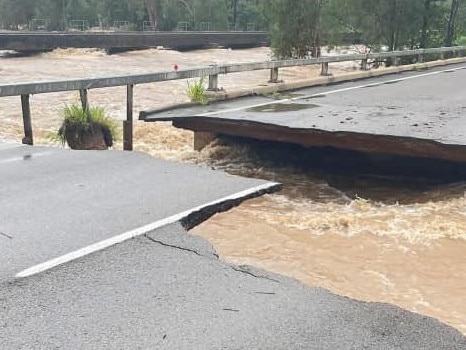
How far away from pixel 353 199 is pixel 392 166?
4.80ft

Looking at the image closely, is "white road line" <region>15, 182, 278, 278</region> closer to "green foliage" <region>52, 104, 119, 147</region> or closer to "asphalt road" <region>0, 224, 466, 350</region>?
"asphalt road" <region>0, 224, 466, 350</region>

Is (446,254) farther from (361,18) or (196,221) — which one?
(361,18)

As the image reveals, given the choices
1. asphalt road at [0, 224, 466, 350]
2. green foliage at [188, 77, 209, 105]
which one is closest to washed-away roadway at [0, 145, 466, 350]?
asphalt road at [0, 224, 466, 350]

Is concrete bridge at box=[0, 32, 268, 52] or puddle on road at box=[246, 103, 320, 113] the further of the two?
concrete bridge at box=[0, 32, 268, 52]

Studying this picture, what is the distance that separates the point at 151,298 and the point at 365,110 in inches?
314

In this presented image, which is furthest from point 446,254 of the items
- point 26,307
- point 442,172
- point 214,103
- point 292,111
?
point 214,103

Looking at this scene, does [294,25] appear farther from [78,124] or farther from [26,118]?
[26,118]

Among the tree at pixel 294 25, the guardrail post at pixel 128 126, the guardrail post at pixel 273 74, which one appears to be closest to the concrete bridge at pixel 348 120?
the guardrail post at pixel 128 126

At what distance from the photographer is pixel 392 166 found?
32.9 feet

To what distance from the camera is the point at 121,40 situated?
40.1 meters

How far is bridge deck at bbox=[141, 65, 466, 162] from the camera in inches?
345

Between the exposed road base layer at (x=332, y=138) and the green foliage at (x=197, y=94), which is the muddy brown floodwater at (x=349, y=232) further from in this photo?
the green foliage at (x=197, y=94)

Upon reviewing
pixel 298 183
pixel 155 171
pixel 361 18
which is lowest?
pixel 298 183

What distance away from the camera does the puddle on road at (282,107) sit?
1131 cm
